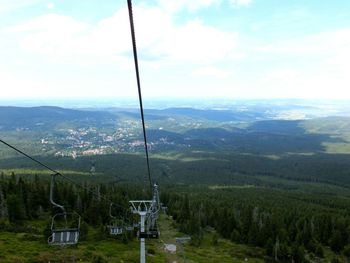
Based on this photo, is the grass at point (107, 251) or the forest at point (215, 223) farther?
the forest at point (215, 223)

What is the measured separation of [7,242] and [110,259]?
24598mm

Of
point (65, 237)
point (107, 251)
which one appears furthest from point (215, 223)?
point (65, 237)

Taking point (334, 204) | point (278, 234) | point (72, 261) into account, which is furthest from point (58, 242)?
point (334, 204)

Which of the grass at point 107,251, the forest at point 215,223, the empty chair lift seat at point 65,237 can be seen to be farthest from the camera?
the forest at point 215,223

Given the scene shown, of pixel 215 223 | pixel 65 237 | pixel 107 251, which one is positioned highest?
pixel 65 237

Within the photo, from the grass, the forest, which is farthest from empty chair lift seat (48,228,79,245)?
the forest

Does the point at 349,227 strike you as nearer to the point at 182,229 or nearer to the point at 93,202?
the point at 182,229

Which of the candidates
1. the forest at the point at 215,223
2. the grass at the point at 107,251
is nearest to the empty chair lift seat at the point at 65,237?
the grass at the point at 107,251

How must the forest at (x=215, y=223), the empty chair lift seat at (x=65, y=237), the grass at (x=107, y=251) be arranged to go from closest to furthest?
the empty chair lift seat at (x=65, y=237) < the grass at (x=107, y=251) < the forest at (x=215, y=223)

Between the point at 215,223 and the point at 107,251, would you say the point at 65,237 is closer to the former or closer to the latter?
the point at 107,251

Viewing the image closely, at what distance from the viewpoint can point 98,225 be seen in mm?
112500

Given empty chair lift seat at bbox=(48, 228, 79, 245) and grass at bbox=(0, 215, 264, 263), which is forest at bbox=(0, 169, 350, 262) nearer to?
grass at bbox=(0, 215, 264, 263)

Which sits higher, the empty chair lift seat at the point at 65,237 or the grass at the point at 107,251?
the empty chair lift seat at the point at 65,237

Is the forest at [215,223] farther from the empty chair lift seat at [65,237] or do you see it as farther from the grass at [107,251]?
the empty chair lift seat at [65,237]
